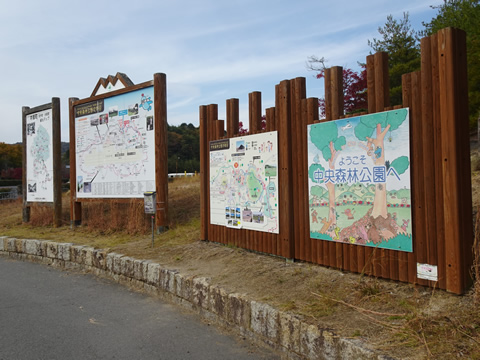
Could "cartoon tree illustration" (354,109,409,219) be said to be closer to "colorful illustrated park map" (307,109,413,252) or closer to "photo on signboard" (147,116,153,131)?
"colorful illustrated park map" (307,109,413,252)

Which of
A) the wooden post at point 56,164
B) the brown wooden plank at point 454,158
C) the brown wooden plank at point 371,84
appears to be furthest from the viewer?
the wooden post at point 56,164

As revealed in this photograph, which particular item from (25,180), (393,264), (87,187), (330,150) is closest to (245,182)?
(330,150)

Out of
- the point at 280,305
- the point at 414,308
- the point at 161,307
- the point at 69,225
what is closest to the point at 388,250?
the point at 414,308

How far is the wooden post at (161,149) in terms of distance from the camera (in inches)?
369

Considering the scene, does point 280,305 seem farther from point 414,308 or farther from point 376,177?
point 376,177

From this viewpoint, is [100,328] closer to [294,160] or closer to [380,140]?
[294,160]

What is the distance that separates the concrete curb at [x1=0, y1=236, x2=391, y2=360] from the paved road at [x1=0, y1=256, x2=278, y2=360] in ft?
0.58

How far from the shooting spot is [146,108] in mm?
9797

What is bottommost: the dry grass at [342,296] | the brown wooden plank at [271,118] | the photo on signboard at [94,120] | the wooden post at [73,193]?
the dry grass at [342,296]

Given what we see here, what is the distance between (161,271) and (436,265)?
3.81m

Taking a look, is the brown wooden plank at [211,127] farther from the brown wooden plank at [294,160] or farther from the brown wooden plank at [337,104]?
the brown wooden plank at [337,104]

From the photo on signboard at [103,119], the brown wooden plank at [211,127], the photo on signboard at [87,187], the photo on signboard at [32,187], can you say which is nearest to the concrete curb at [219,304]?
the brown wooden plank at [211,127]

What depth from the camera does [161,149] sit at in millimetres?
9438

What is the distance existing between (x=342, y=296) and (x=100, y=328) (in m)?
2.80
